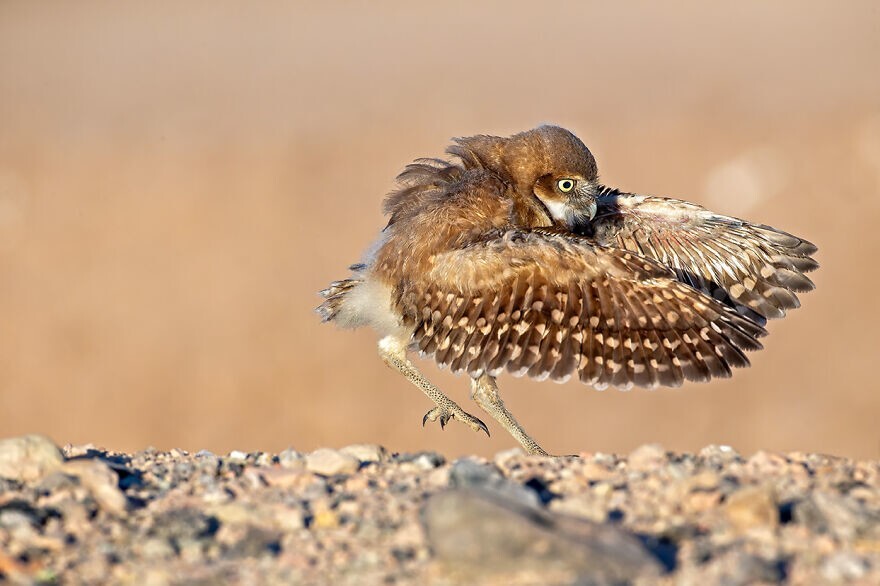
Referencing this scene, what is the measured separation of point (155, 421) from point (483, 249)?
1162cm

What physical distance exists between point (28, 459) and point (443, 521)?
6.90ft

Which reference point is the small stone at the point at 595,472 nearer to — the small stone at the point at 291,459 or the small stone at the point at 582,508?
the small stone at the point at 582,508

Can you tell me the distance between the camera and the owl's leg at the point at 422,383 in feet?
25.1

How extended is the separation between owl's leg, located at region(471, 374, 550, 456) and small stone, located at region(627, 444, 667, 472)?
2044mm

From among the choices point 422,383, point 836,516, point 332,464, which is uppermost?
point 422,383

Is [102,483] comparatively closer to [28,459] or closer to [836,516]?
[28,459]

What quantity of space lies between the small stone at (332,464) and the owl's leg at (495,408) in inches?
89.9

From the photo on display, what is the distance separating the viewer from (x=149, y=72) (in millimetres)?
34469

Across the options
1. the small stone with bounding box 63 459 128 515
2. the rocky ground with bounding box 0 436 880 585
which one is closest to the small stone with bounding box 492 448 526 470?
the rocky ground with bounding box 0 436 880 585

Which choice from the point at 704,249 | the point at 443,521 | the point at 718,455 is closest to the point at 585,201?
the point at 704,249

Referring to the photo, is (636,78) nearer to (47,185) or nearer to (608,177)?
(608,177)

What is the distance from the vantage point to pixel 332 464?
5.34m

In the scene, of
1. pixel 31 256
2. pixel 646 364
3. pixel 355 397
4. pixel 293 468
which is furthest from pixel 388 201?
pixel 31 256

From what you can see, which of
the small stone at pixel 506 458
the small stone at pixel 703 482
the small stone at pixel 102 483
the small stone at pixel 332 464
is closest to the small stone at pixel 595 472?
the small stone at pixel 506 458
